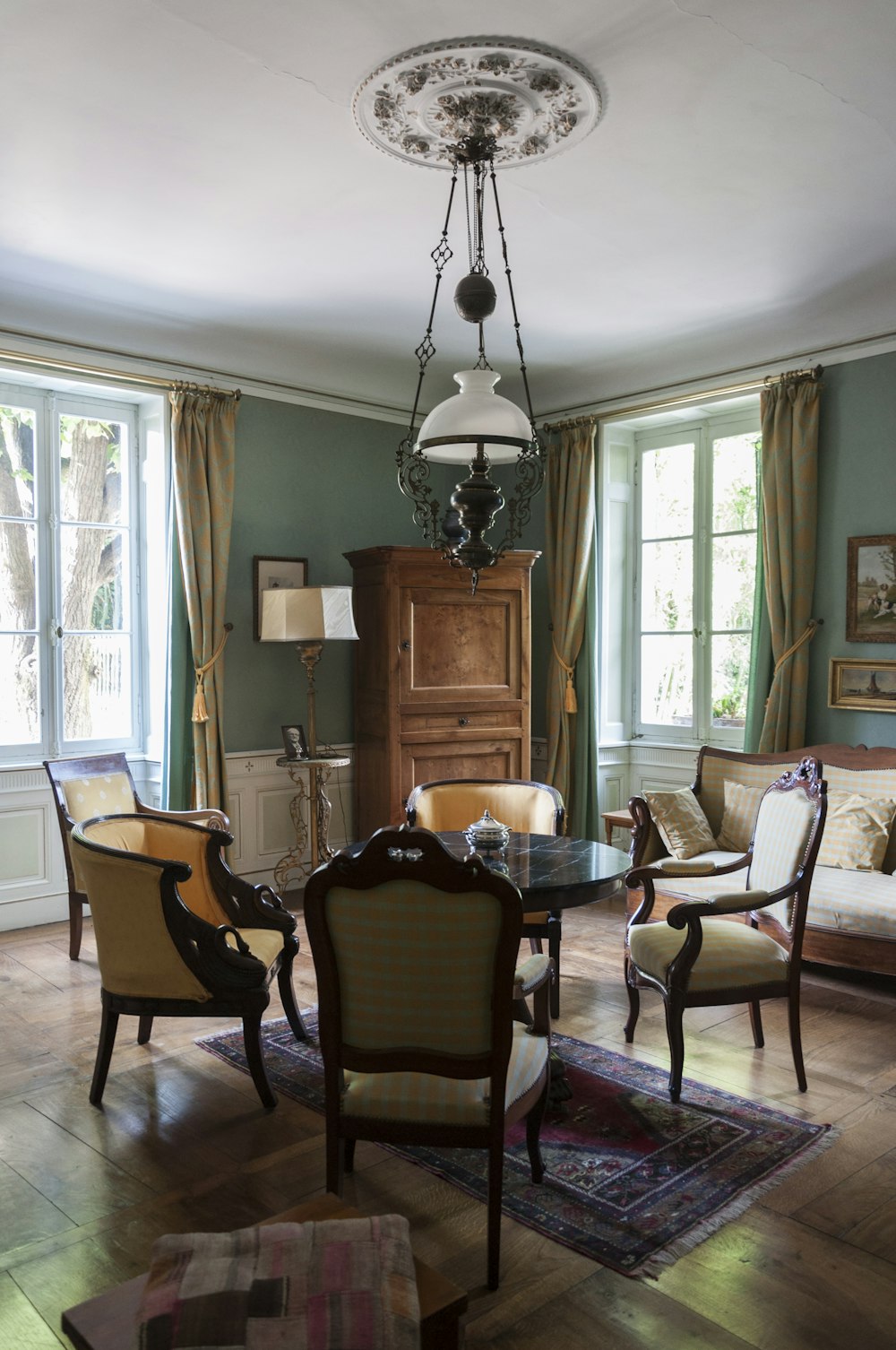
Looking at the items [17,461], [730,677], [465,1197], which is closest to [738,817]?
[730,677]

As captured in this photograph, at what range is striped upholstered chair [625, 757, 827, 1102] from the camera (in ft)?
10.4

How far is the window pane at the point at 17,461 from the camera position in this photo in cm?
515

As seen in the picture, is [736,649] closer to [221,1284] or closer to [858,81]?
[858,81]

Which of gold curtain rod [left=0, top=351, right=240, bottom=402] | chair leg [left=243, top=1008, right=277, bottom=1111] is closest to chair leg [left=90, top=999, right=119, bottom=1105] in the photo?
chair leg [left=243, top=1008, right=277, bottom=1111]

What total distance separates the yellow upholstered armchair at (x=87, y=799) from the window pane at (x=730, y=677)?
9.65 ft

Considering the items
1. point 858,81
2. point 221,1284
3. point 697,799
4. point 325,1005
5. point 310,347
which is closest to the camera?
point 221,1284

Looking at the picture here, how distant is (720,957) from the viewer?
3.23 m

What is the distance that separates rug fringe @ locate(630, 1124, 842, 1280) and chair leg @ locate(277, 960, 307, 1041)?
62.7 inches

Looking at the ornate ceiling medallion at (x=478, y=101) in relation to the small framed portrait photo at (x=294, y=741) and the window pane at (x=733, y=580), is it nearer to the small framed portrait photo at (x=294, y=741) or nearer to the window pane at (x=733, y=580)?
the window pane at (x=733, y=580)

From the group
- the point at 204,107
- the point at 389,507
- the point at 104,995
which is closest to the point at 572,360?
the point at 389,507

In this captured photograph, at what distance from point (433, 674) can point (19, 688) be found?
7.24 ft

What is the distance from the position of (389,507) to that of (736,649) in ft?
7.55

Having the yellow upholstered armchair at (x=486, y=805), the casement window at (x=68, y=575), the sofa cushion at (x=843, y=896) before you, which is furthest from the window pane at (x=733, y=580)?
the casement window at (x=68, y=575)

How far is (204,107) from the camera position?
→ 10.3 feet
